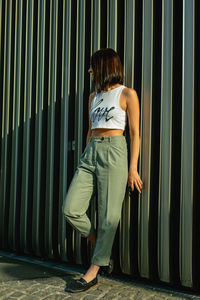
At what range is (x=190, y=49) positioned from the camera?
9.71 ft

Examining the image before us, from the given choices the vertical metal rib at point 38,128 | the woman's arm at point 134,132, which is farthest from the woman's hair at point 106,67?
the vertical metal rib at point 38,128

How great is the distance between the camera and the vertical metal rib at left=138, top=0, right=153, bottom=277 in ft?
10.4

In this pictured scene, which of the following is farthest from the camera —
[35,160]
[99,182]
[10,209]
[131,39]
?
[10,209]

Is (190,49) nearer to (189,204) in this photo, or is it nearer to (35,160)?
(189,204)

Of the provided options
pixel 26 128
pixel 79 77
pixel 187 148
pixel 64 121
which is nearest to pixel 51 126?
pixel 64 121

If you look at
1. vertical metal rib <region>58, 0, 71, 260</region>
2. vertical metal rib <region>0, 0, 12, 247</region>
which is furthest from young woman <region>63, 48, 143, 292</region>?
vertical metal rib <region>0, 0, 12, 247</region>

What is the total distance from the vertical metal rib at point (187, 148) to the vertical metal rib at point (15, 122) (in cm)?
236

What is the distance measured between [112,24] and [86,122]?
1011mm

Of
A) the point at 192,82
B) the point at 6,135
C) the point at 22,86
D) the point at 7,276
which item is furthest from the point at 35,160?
the point at 192,82

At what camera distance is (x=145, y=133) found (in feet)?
10.6

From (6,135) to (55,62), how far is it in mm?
1226

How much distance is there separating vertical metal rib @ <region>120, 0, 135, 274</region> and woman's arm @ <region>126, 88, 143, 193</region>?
24cm

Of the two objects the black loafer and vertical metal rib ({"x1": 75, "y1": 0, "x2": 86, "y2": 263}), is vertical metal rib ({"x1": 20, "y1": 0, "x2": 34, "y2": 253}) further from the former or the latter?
the black loafer

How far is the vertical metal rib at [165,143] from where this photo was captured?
3.03m
